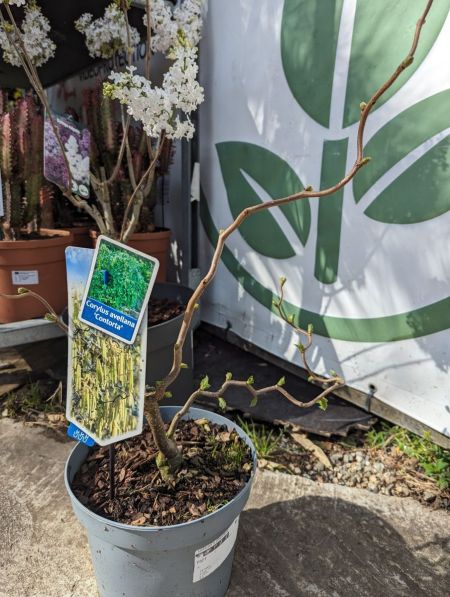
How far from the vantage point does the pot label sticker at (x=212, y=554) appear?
120 centimetres

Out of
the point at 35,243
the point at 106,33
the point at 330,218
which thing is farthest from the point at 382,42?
the point at 35,243

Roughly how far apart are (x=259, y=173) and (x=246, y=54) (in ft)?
2.17

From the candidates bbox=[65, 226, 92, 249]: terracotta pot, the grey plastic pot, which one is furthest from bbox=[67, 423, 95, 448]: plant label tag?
bbox=[65, 226, 92, 249]: terracotta pot

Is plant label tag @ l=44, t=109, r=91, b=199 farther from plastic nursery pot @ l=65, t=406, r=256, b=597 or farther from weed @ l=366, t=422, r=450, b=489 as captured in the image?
weed @ l=366, t=422, r=450, b=489

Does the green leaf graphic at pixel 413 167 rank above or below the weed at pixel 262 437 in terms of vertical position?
above

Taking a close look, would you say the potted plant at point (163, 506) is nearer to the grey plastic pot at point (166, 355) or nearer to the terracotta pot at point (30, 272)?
the grey plastic pot at point (166, 355)

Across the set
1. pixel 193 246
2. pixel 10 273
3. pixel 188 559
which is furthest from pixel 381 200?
pixel 10 273

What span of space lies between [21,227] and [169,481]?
70.5 inches

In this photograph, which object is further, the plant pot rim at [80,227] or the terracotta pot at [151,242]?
the plant pot rim at [80,227]

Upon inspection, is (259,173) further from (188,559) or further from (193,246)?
(188,559)

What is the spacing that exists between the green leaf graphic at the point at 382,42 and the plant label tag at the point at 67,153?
123cm

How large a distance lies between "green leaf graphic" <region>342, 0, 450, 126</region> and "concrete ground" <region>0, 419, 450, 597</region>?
1.68 metres

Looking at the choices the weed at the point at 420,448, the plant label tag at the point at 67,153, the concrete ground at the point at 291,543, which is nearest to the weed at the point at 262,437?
the concrete ground at the point at 291,543

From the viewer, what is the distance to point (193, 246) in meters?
3.04
